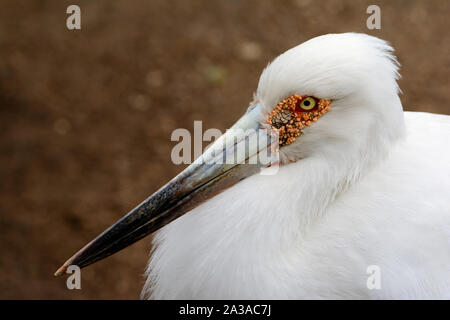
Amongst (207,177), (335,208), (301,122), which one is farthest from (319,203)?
(207,177)

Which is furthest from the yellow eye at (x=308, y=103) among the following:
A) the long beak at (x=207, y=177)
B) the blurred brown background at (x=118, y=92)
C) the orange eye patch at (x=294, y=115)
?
the blurred brown background at (x=118, y=92)

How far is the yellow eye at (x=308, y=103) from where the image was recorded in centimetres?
211

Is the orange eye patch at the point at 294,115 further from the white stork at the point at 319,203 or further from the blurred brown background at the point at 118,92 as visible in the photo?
the blurred brown background at the point at 118,92

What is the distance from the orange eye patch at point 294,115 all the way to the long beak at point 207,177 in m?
0.04

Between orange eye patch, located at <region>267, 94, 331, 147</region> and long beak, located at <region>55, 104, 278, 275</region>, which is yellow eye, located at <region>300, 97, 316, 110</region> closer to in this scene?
orange eye patch, located at <region>267, 94, 331, 147</region>

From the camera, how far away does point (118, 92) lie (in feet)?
16.0

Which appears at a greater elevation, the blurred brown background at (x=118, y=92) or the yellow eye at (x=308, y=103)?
the blurred brown background at (x=118, y=92)

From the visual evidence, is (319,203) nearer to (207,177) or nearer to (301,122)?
(301,122)

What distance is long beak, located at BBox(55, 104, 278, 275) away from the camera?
2.24 meters

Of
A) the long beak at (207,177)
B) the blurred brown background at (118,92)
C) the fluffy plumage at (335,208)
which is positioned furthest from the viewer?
the blurred brown background at (118,92)

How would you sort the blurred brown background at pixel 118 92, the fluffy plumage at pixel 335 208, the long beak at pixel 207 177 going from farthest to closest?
the blurred brown background at pixel 118 92 < the long beak at pixel 207 177 < the fluffy plumage at pixel 335 208

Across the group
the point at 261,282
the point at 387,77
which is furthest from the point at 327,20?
the point at 261,282

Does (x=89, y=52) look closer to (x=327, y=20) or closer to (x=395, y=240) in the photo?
(x=327, y=20)

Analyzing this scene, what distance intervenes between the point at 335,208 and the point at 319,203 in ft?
0.22
